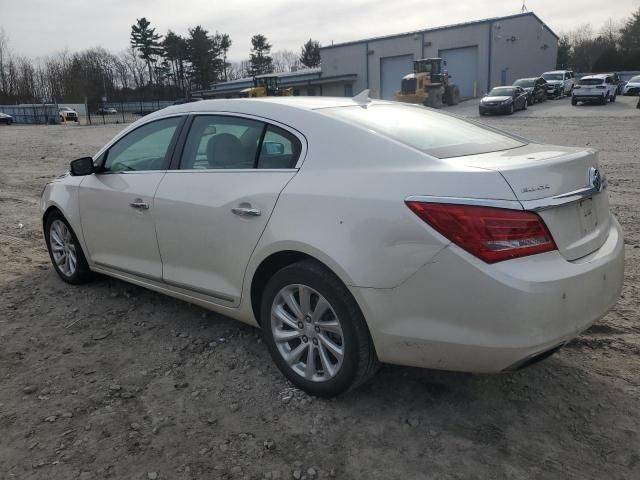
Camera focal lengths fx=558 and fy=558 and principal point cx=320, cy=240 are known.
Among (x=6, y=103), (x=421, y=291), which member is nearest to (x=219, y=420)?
(x=421, y=291)

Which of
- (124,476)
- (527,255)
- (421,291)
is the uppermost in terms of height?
(527,255)

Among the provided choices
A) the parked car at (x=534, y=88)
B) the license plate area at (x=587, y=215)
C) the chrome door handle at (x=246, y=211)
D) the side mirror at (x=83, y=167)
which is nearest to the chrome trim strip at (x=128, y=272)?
the side mirror at (x=83, y=167)

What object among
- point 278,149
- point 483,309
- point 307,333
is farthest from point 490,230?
point 278,149

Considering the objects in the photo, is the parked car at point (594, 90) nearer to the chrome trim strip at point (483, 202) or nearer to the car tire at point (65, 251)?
the car tire at point (65, 251)

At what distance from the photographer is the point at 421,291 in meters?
2.51

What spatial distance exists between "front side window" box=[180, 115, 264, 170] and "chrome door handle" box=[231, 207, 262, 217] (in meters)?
0.30

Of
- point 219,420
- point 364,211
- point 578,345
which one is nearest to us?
point 364,211

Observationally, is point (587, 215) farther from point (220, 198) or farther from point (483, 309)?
point (220, 198)

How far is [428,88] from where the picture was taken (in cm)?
3594

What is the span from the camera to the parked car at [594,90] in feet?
106

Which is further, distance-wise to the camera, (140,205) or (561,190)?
(140,205)

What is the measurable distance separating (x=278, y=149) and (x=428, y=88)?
1369 inches

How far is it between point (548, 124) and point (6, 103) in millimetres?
71148

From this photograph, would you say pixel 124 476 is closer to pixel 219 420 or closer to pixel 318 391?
pixel 219 420
